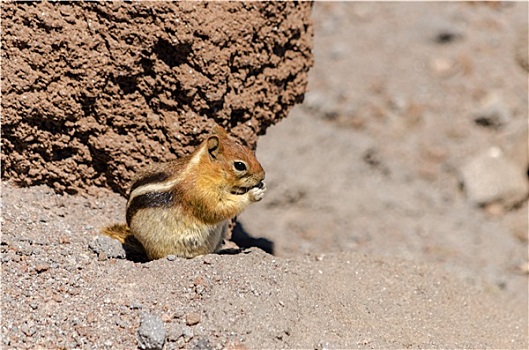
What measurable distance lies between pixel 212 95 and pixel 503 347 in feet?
9.48

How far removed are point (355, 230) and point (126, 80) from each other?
12.9 feet

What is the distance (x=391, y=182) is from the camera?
975cm

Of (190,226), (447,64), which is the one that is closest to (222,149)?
(190,226)

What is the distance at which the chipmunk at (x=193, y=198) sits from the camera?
529 centimetres

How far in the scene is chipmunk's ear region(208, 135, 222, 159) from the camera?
5336 millimetres

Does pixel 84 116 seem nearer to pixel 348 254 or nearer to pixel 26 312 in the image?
pixel 26 312

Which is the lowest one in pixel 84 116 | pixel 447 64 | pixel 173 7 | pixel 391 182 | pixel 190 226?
pixel 391 182

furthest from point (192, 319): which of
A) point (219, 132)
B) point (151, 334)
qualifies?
point (219, 132)

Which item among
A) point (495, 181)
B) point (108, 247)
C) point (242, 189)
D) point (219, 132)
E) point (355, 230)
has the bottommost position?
point (355, 230)

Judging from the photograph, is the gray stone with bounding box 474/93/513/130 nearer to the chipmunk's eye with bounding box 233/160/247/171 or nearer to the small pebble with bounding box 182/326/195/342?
the chipmunk's eye with bounding box 233/160/247/171

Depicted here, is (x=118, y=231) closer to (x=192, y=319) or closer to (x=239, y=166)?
(x=239, y=166)

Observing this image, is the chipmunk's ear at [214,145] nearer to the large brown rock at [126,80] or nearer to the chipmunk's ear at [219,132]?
the chipmunk's ear at [219,132]

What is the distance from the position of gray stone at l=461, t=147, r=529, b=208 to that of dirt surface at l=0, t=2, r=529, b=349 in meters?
0.05

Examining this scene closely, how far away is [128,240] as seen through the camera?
5605 millimetres
